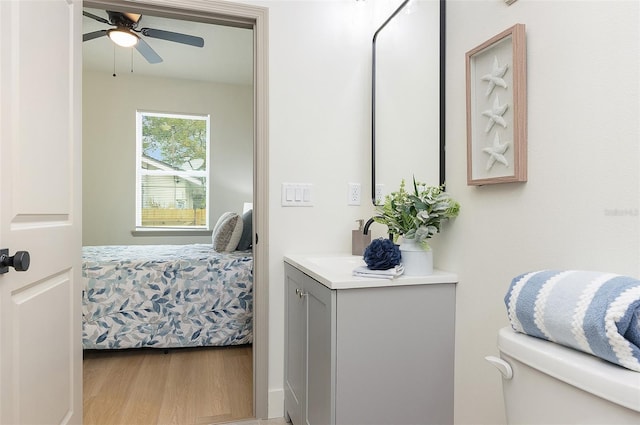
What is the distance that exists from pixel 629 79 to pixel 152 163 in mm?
4767

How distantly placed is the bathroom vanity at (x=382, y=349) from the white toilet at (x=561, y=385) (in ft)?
1.47

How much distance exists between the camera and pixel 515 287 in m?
0.84

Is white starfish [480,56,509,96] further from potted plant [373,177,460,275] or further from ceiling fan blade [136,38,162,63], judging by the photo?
ceiling fan blade [136,38,162,63]

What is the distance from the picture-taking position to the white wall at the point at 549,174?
0.79 metres

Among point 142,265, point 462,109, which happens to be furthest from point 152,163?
point 462,109

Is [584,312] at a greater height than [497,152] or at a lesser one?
lesser

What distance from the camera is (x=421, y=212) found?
128cm

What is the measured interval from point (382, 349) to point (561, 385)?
621 mm

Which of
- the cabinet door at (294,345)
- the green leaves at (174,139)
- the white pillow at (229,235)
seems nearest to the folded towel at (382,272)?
the cabinet door at (294,345)

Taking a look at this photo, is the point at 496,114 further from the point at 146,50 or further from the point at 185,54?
the point at 185,54

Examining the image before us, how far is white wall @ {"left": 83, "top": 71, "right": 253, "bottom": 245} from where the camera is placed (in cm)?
438

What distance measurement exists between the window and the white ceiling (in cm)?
54

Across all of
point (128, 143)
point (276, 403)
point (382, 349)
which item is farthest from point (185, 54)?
point (382, 349)

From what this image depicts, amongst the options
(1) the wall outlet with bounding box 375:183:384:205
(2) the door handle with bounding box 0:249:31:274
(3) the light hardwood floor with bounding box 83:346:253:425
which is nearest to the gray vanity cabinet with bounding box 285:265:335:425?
(3) the light hardwood floor with bounding box 83:346:253:425
